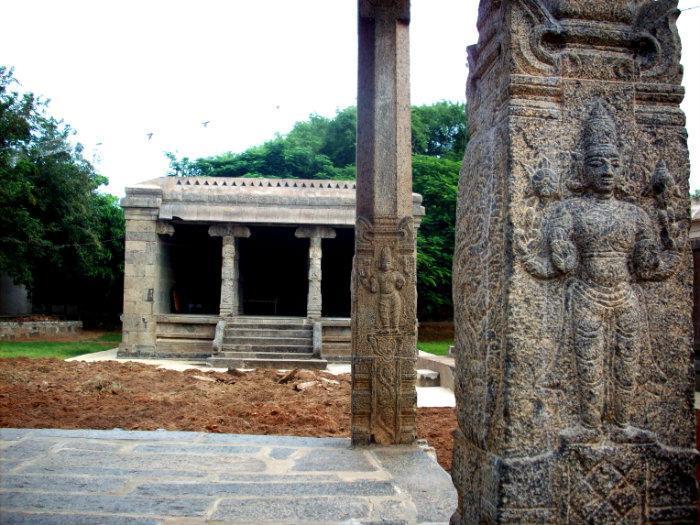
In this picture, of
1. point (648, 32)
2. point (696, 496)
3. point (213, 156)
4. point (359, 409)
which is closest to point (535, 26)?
point (648, 32)

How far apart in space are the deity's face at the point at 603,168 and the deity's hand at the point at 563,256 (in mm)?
242

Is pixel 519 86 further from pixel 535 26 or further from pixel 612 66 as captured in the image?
pixel 612 66

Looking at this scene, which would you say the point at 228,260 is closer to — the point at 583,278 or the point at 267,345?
the point at 267,345

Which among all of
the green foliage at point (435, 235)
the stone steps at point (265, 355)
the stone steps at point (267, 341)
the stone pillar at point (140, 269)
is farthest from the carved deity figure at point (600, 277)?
the green foliage at point (435, 235)

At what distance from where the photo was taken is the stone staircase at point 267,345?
12.9 meters

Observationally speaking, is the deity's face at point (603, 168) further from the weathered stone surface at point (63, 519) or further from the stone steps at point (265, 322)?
the stone steps at point (265, 322)

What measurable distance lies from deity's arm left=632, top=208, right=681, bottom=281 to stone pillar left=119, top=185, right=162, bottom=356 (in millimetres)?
13347

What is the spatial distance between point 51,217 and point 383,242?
19314mm

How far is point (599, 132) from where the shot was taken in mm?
2150

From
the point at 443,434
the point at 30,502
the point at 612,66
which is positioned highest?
the point at 612,66

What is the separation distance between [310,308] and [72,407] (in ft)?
27.3

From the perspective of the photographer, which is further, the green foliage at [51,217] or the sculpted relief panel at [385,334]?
the green foliage at [51,217]

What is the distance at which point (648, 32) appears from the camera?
223 centimetres

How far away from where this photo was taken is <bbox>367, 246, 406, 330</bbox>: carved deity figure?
4.65 meters
